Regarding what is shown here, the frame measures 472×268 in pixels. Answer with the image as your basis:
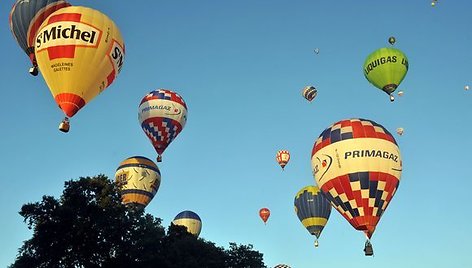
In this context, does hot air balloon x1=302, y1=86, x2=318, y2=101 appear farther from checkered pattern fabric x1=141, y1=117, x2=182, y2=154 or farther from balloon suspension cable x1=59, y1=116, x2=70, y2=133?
balloon suspension cable x1=59, y1=116, x2=70, y2=133

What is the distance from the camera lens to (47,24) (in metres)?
29.5

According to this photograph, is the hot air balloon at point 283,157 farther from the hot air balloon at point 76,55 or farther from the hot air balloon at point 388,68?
the hot air balloon at point 76,55

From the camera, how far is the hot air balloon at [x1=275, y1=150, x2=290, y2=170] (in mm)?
65125

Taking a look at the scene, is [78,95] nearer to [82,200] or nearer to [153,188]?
[82,200]

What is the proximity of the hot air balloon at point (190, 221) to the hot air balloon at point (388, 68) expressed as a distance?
1101 inches

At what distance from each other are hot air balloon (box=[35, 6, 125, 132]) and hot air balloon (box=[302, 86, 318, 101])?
35.1m

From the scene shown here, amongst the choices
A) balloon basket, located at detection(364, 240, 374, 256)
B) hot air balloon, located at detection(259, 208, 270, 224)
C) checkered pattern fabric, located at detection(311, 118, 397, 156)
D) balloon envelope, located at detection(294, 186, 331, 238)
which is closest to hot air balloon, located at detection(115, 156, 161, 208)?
balloon envelope, located at detection(294, 186, 331, 238)

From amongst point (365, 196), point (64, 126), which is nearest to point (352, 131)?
point (365, 196)

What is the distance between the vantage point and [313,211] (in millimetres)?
51250

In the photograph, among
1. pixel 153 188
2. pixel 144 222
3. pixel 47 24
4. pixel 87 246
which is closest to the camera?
pixel 47 24

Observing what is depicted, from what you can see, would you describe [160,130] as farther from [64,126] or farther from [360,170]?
[360,170]

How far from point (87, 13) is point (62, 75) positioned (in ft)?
14.3

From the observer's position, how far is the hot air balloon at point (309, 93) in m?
61.9

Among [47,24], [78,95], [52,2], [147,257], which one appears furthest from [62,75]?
[147,257]
